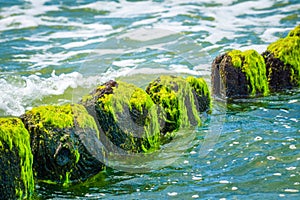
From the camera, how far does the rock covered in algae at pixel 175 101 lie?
6.95 metres

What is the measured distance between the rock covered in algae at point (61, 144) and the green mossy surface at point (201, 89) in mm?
2456

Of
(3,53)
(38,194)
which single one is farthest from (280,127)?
(3,53)

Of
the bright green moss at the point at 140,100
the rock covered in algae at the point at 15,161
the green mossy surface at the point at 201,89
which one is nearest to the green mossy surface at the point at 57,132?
the rock covered in algae at the point at 15,161

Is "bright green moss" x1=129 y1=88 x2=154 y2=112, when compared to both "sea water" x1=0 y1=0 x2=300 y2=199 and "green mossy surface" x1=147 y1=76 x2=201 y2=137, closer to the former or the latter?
"green mossy surface" x1=147 y1=76 x2=201 y2=137

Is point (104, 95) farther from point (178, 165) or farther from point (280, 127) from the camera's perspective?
point (280, 127)

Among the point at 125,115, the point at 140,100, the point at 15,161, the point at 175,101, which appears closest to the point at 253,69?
the point at 175,101

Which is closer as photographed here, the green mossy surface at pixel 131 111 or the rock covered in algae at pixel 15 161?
the rock covered in algae at pixel 15 161

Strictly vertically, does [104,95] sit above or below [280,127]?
above

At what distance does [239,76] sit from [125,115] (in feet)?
10.3

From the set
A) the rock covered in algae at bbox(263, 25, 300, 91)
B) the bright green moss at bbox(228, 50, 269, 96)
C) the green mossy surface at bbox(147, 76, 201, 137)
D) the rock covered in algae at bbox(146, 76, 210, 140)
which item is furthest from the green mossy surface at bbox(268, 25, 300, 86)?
the green mossy surface at bbox(147, 76, 201, 137)

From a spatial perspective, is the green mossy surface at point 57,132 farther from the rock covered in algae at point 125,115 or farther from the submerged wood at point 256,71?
the submerged wood at point 256,71

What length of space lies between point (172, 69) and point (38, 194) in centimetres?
678

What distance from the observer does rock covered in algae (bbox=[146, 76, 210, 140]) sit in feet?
22.8

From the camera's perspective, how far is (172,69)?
11.6 meters
